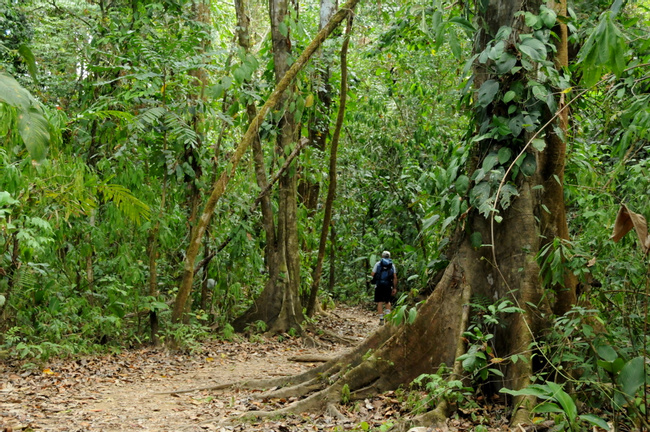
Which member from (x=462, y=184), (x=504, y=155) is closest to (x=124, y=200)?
(x=462, y=184)

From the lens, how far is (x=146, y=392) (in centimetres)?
610

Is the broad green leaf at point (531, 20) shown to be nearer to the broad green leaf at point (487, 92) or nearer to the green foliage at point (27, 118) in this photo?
the broad green leaf at point (487, 92)

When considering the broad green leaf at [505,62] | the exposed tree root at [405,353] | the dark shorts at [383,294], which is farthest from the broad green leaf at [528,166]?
the dark shorts at [383,294]

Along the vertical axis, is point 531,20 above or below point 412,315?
above

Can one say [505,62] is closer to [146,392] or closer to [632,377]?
[632,377]

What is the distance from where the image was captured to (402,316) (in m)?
4.65

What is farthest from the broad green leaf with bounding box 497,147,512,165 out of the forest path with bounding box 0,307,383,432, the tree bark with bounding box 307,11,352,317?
the tree bark with bounding box 307,11,352,317

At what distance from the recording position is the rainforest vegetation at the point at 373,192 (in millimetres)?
3855

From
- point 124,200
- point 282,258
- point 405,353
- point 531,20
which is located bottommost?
point 405,353

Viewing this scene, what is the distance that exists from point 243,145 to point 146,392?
9.76 ft

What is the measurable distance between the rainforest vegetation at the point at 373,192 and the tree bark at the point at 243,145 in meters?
0.03

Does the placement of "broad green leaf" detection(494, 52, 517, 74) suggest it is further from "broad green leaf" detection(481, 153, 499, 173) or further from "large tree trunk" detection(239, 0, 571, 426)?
"broad green leaf" detection(481, 153, 499, 173)

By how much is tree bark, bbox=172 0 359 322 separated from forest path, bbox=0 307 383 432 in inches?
38.0

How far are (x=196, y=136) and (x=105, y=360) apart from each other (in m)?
3.18
